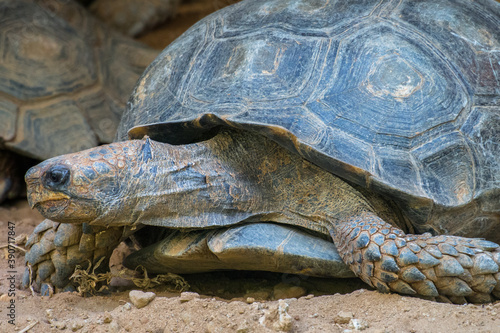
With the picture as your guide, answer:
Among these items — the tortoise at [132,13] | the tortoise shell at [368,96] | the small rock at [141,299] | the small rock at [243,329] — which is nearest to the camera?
the small rock at [243,329]

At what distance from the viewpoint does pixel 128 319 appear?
2.52 metres

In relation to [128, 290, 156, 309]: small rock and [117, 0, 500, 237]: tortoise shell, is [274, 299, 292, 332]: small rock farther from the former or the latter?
[117, 0, 500, 237]: tortoise shell

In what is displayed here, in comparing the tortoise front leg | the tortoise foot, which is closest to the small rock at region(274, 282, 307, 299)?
the tortoise front leg

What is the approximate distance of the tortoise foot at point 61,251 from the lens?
122 inches

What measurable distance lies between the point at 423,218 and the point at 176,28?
5.42m

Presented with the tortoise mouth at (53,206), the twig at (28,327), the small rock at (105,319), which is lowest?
the twig at (28,327)

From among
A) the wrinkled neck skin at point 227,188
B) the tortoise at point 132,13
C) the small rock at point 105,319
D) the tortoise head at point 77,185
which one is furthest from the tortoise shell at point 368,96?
the tortoise at point 132,13

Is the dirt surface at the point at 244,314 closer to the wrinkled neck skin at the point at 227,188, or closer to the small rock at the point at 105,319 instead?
the small rock at the point at 105,319

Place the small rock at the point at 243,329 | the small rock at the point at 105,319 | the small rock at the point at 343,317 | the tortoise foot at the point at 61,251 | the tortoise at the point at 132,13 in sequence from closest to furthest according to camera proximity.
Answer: the small rock at the point at 243,329 → the small rock at the point at 343,317 → the small rock at the point at 105,319 → the tortoise foot at the point at 61,251 → the tortoise at the point at 132,13

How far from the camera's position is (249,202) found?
305 centimetres

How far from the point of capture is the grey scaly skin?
8.71 ft

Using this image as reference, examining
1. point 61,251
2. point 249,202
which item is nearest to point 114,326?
Answer: point 61,251

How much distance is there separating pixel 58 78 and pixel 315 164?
336cm

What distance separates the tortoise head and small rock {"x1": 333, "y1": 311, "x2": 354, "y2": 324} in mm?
1186
